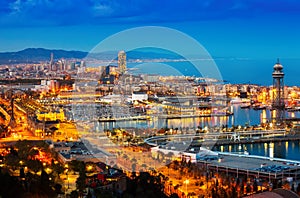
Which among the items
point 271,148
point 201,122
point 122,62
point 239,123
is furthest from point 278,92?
point 271,148

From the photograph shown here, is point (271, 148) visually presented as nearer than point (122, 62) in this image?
Yes

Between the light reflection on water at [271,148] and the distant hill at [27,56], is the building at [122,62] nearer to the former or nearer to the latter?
the light reflection on water at [271,148]

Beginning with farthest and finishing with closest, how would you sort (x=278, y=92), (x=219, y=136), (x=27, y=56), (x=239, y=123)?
(x=27, y=56)
(x=278, y=92)
(x=239, y=123)
(x=219, y=136)

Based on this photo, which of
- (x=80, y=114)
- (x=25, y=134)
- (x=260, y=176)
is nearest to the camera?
(x=260, y=176)

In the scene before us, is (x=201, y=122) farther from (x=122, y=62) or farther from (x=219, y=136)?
(x=219, y=136)

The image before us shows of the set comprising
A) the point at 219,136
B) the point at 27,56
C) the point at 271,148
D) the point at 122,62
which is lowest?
the point at 271,148

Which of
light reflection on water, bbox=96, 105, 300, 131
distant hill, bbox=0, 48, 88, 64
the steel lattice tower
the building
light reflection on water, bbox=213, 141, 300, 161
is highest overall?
distant hill, bbox=0, 48, 88, 64

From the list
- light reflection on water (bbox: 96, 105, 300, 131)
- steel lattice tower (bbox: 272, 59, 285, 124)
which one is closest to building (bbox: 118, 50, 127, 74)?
light reflection on water (bbox: 96, 105, 300, 131)

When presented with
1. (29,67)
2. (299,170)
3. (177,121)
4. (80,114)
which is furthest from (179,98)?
(29,67)

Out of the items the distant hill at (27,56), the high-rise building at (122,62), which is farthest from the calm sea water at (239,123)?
the distant hill at (27,56)

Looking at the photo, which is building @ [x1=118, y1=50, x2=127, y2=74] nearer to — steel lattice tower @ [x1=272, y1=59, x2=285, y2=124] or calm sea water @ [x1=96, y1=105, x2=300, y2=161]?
calm sea water @ [x1=96, y1=105, x2=300, y2=161]

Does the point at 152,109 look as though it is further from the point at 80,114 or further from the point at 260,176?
Result: the point at 260,176
